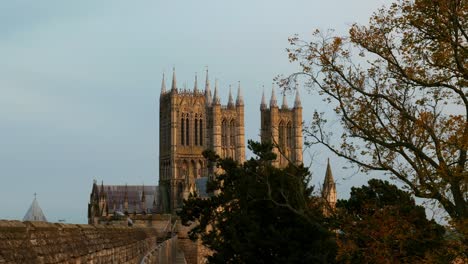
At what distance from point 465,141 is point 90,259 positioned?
7.06m

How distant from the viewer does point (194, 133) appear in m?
121

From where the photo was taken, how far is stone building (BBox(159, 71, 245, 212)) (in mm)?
118688

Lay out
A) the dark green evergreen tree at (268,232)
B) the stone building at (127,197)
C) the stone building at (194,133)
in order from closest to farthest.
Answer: the dark green evergreen tree at (268,232), the stone building at (127,197), the stone building at (194,133)

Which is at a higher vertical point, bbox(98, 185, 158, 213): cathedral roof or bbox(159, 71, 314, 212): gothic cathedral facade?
bbox(159, 71, 314, 212): gothic cathedral facade

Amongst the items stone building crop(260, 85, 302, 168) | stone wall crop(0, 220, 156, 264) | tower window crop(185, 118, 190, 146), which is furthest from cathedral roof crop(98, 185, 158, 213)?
stone wall crop(0, 220, 156, 264)

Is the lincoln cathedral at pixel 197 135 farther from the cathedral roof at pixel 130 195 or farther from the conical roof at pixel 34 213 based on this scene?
the conical roof at pixel 34 213

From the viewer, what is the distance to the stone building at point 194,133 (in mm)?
118688

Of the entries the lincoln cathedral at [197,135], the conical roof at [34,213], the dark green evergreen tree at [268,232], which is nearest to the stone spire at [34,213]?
the conical roof at [34,213]

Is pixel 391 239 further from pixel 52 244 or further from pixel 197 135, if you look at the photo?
pixel 197 135

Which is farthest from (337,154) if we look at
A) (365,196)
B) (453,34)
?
(365,196)

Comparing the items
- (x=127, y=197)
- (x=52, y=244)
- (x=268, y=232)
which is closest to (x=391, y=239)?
(x=52, y=244)

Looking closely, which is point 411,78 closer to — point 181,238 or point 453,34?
point 453,34

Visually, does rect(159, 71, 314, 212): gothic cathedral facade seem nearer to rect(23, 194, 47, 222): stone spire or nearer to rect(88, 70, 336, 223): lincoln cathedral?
rect(88, 70, 336, 223): lincoln cathedral

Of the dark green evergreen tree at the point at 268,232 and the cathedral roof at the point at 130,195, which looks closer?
the dark green evergreen tree at the point at 268,232
